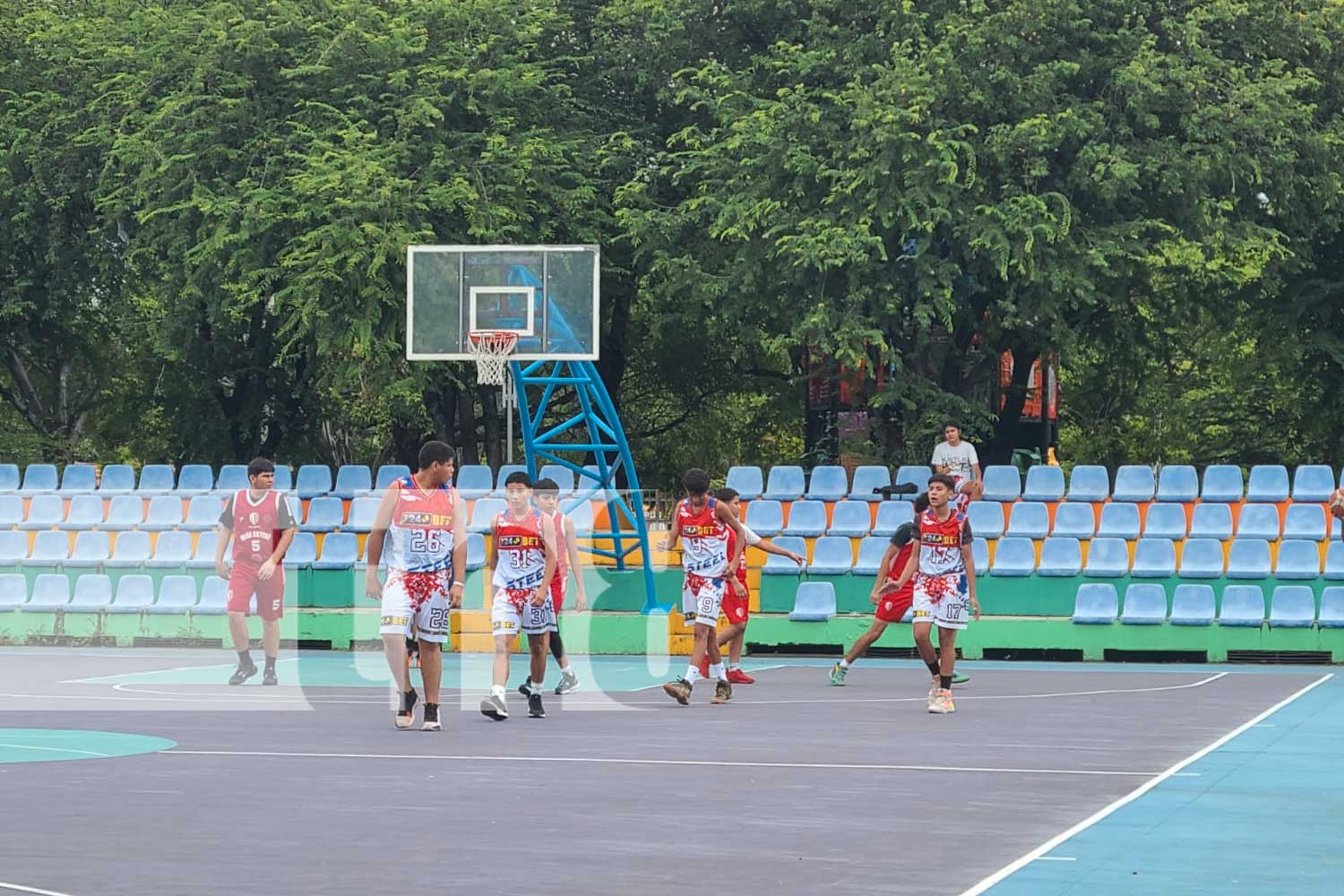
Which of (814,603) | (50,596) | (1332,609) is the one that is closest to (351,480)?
(50,596)

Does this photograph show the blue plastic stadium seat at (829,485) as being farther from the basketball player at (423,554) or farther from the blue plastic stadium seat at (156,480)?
the basketball player at (423,554)

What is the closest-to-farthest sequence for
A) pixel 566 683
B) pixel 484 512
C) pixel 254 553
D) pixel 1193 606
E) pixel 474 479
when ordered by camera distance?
pixel 566 683 → pixel 254 553 → pixel 1193 606 → pixel 484 512 → pixel 474 479

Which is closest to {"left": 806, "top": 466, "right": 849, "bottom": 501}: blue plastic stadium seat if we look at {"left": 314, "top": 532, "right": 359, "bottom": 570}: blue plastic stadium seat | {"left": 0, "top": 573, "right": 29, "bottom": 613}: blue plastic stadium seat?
{"left": 314, "top": 532, "right": 359, "bottom": 570}: blue plastic stadium seat

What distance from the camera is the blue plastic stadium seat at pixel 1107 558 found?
79.9 ft

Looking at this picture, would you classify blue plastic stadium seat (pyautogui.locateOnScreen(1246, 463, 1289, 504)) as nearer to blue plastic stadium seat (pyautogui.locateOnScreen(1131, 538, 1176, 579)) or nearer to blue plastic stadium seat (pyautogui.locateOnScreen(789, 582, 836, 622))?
blue plastic stadium seat (pyautogui.locateOnScreen(1131, 538, 1176, 579))

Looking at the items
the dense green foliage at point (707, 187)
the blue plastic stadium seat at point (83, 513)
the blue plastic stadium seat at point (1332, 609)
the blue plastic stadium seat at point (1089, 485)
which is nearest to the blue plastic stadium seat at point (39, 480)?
the blue plastic stadium seat at point (83, 513)

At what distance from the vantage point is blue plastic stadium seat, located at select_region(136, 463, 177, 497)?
2972 cm

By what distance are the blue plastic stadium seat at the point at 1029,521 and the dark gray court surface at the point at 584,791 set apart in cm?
640

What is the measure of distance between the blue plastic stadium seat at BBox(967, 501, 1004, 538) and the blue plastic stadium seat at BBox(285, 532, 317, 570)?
879 cm

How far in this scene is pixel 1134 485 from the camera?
85.6 feet

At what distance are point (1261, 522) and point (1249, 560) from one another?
90 cm

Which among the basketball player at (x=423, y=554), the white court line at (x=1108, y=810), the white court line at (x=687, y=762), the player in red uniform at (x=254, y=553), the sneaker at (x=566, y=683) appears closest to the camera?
the white court line at (x=1108, y=810)

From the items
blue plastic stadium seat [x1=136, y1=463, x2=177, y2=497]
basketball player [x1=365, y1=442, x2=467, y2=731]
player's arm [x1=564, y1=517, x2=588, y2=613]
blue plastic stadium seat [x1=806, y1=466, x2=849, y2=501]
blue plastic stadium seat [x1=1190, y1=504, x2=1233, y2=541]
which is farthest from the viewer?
blue plastic stadium seat [x1=136, y1=463, x2=177, y2=497]

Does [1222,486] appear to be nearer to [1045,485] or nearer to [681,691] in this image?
[1045,485]
